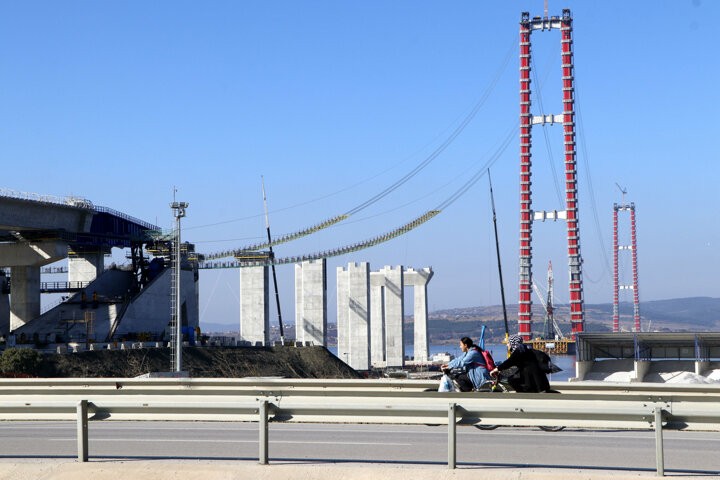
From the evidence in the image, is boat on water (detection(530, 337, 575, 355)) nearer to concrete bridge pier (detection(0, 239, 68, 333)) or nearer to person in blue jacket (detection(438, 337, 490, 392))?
concrete bridge pier (detection(0, 239, 68, 333))

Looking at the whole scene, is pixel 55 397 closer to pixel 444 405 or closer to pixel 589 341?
pixel 444 405

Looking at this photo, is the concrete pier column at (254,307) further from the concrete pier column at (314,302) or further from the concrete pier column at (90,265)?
the concrete pier column at (90,265)

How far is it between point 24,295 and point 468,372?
232ft

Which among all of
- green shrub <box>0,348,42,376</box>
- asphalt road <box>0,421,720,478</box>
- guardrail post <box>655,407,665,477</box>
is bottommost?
green shrub <box>0,348,42,376</box>

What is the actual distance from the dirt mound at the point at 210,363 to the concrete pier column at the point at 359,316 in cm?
2009

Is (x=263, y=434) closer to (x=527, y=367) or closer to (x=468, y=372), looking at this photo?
(x=527, y=367)

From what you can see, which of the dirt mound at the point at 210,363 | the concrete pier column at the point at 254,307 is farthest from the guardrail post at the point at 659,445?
the concrete pier column at the point at 254,307

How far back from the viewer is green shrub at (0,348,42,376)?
5950cm

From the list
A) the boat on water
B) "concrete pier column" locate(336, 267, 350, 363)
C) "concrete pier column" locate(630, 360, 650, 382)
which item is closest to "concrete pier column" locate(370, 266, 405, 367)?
"concrete pier column" locate(336, 267, 350, 363)

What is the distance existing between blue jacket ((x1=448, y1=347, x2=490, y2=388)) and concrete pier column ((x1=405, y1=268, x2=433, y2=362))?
389 feet

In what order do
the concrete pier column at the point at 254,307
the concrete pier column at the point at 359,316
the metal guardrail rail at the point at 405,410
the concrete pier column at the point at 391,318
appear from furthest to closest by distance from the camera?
the concrete pier column at the point at 391,318 → the concrete pier column at the point at 359,316 → the concrete pier column at the point at 254,307 → the metal guardrail rail at the point at 405,410

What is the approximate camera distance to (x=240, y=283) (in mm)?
103250

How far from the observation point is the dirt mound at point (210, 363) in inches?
2549

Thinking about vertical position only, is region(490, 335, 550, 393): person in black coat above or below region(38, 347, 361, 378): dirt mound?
above
